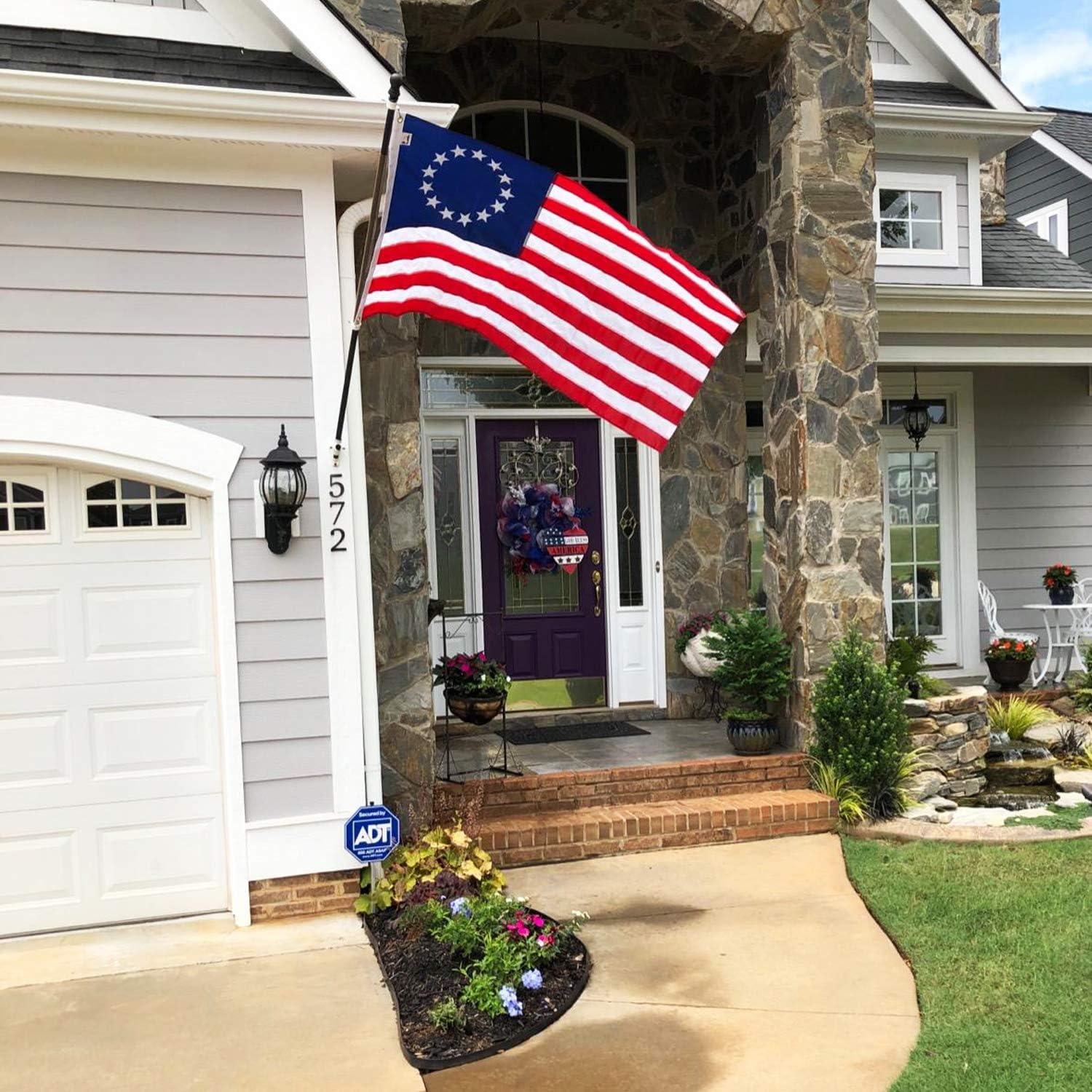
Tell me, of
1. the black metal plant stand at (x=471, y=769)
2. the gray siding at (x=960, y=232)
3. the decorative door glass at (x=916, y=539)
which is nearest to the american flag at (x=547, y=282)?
the black metal plant stand at (x=471, y=769)

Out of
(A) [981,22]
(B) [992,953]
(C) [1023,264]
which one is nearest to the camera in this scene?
(B) [992,953]

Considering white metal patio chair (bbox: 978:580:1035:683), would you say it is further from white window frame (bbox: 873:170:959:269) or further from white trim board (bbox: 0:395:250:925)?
white trim board (bbox: 0:395:250:925)

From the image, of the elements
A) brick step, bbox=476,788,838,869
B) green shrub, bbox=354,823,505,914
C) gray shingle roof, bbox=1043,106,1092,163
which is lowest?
brick step, bbox=476,788,838,869

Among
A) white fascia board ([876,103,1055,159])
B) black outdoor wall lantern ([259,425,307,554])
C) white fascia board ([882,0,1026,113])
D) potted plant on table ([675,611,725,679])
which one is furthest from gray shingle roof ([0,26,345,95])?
white fascia board ([882,0,1026,113])

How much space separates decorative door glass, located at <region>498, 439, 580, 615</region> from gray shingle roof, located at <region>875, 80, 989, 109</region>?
13.4 feet

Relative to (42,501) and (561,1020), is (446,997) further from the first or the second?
(42,501)

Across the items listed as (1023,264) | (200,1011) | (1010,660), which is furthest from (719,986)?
(1023,264)

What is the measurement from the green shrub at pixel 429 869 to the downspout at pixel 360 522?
32 cm

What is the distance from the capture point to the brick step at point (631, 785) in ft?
19.8

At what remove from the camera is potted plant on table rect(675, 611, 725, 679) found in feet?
25.2

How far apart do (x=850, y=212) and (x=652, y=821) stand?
3873mm

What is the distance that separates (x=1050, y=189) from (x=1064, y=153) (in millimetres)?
393

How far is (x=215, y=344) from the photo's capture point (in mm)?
4934

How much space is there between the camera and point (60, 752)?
15.9 feet
